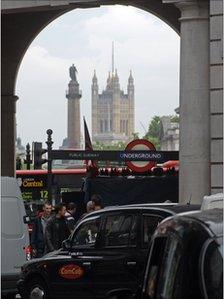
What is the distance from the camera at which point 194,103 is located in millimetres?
21703

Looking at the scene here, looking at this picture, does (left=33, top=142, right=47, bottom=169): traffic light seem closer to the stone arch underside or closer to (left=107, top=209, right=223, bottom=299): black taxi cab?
the stone arch underside

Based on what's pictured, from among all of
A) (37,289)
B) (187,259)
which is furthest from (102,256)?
(187,259)

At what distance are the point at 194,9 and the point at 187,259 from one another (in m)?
17.2

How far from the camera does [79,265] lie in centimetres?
1455

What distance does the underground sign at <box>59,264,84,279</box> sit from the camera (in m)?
14.6

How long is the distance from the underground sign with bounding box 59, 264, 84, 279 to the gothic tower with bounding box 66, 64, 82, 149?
147 m

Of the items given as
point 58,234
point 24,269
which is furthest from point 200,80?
point 24,269

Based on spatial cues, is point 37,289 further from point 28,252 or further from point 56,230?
point 56,230

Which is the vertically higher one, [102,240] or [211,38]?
[211,38]

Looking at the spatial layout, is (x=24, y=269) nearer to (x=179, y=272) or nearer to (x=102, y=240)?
(x=102, y=240)

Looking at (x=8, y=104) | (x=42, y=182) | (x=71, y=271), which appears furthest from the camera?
(x=42, y=182)

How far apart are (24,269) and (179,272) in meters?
10.8

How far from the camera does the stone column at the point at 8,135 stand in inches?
1340

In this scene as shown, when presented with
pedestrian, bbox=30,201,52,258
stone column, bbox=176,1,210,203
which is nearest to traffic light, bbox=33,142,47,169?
pedestrian, bbox=30,201,52,258
